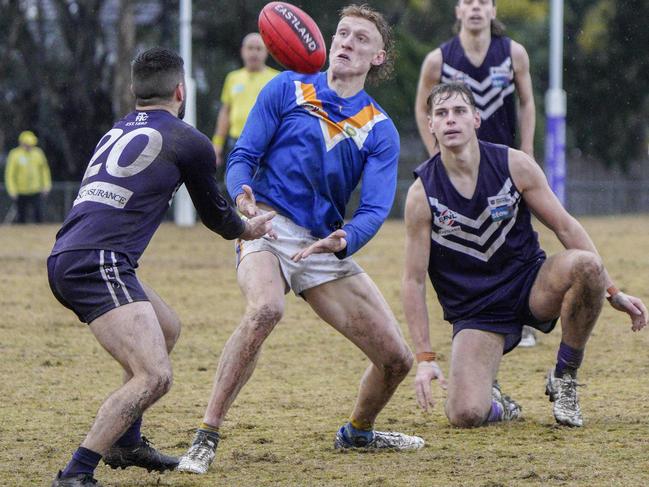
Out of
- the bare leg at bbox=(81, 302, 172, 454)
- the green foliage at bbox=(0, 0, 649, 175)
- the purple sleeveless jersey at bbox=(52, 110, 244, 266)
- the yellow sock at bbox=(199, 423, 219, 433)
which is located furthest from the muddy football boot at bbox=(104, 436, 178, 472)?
the green foliage at bbox=(0, 0, 649, 175)

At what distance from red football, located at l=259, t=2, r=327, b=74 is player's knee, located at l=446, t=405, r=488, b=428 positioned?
6.49ft

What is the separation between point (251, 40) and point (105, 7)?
22618 mm

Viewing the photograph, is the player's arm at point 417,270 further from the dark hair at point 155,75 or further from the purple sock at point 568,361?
the dark hair at point 155,75

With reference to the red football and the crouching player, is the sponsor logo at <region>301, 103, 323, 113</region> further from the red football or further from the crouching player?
the crouching player

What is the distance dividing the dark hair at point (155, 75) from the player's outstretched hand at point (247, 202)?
1.96ft

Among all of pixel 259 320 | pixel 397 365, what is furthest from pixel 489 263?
pixel 259 320

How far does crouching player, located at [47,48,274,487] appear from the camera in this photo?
209 inches

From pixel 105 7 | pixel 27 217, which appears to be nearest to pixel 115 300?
pixel 27 217

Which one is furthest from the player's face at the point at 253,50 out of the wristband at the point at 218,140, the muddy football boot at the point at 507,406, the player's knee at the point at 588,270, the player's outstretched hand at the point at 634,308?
the player's outstretched hand at the point at 634,308

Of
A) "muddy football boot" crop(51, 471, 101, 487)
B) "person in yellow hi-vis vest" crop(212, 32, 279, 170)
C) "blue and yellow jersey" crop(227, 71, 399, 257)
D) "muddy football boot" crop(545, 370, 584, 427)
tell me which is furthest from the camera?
"person in yellow hi-vis vest" crop(212, 32, 279, 170)

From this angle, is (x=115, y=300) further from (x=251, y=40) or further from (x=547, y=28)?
(x=547, y=28)

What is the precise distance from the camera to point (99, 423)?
17.2 ft

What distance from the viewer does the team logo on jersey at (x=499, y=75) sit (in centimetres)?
899

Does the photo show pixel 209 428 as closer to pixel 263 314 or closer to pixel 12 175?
pixel 263 314
